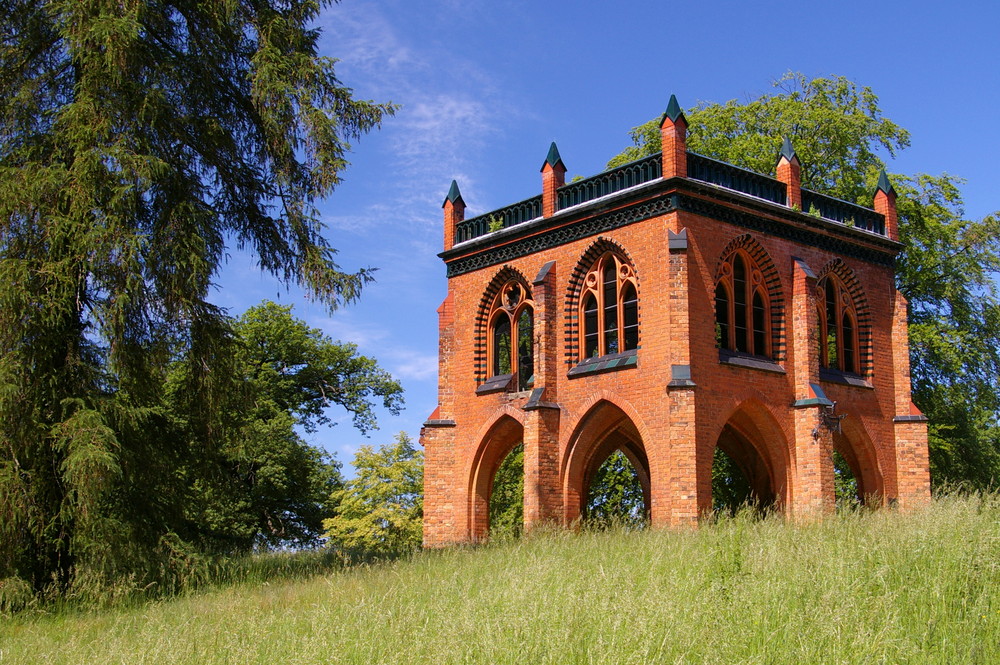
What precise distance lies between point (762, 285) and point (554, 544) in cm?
1097

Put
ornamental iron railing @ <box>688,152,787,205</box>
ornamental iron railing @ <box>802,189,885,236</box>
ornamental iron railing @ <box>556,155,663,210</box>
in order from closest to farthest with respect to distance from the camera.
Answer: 1. ornamental iron railing @ <box>556,155,663,210</box>
2. ornamental iron railing @ <box>688,152,787,205</box>
3. ornamental iron railing @ <box>802,189,885,236</box>

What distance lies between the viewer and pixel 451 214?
83.7 ft

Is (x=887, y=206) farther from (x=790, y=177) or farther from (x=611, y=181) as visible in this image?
(x=611, y=181)

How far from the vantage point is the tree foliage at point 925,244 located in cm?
2753

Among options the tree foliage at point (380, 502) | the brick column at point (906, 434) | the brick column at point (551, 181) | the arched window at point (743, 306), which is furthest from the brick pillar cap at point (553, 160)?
the tree foliage at point (380, 502)

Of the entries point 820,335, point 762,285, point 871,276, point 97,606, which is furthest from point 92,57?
point 871,276

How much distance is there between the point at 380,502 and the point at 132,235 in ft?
77.2

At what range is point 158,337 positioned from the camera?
14242mm

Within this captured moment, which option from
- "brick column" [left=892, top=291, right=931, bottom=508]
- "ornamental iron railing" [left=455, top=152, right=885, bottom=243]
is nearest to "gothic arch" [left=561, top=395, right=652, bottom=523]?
"ornamental iron railing" [left=455, top=152, right=885, bottom=243]

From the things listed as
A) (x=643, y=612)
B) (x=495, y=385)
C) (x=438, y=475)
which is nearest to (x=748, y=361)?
(x=495, y=385)

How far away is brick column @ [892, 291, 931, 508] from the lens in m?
23.0

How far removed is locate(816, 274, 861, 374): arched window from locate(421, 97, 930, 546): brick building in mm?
51

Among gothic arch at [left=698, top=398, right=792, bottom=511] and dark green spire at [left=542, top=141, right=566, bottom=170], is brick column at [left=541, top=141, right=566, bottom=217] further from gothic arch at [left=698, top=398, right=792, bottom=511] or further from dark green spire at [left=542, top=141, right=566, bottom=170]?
gothic arch at [left=698, top=398, right=792, bottom=511]

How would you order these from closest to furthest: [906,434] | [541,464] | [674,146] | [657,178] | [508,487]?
[674,146], [657,178], [541,464], [906,434], [508,487]
